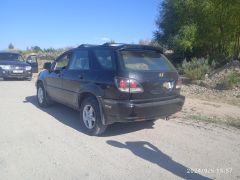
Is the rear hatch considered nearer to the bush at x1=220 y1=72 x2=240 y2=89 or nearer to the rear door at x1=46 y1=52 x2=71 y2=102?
the rear door at x1=46 y1=52 x2=71 y2=102

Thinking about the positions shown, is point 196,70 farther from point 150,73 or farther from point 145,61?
point 150,73

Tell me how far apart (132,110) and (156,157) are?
96 centimetres

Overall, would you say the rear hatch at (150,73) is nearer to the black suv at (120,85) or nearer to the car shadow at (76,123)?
the black suv at (120,85)

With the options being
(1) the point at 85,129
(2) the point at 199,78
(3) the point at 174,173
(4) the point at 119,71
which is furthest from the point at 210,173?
(2) the point at 199,78

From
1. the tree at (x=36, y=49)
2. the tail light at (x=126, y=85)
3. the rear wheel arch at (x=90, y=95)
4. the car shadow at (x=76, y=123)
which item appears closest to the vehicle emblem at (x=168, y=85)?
the tail light at (x=126, y=85)

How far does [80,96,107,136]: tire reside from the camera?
18.9 feet

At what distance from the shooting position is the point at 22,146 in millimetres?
5273

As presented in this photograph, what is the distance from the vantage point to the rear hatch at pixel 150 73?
5.40m

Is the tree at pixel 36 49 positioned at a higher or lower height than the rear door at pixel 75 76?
higher

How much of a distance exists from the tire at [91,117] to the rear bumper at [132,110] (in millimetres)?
258

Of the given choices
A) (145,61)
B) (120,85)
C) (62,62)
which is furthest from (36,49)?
(120,85)

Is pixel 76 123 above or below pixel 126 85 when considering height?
below

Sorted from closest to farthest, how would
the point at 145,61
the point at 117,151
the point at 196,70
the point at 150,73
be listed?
the point at 117,151 → the point at 150,73 → the point at 145,61 → the point at 196,70

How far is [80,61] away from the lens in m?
6.66
